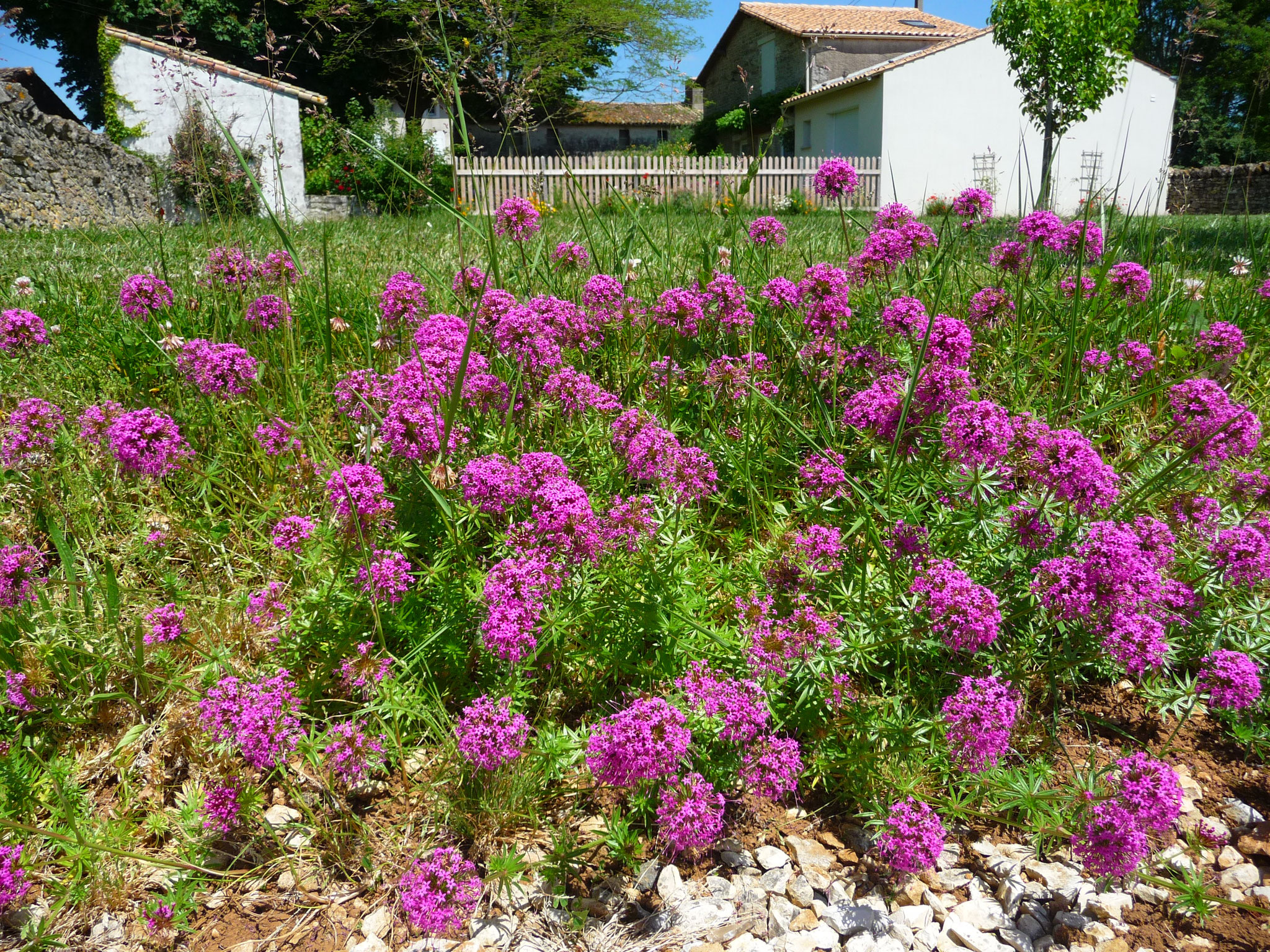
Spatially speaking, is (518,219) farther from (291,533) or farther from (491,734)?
(491,734)

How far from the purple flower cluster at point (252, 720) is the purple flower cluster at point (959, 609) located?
1878 mm

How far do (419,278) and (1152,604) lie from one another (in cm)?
442

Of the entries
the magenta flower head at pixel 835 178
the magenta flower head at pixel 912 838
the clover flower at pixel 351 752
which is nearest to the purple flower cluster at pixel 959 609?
the magenta flower head at pixel 912 838

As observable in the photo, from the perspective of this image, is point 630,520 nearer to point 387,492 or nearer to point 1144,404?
point 387,492

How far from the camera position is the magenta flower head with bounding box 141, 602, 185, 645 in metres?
2.49

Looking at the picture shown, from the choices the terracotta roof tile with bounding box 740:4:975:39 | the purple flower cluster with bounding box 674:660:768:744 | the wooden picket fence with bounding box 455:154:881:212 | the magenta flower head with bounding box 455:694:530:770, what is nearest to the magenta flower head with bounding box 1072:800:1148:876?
the purple flower cluster with bounding box 674:660:768:744

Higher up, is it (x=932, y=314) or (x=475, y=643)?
(x=932, y=314)

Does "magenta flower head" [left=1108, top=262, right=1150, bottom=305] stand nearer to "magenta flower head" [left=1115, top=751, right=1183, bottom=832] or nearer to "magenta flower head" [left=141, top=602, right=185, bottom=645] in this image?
"magenta flower head" [left=1115, top=751, right=1183, bottom=832]

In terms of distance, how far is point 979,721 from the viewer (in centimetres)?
207

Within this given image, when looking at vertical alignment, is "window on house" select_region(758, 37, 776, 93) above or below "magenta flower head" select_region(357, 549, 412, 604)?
above

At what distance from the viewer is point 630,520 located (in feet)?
7.86

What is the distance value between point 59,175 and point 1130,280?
1947 cm

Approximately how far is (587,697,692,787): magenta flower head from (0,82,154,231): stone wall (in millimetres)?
15110

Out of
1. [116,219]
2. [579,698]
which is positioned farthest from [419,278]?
[116,219]
